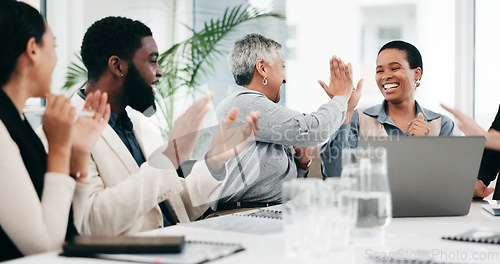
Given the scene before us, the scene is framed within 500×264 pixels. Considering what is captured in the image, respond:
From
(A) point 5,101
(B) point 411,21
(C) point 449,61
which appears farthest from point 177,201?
(B) point 411,21

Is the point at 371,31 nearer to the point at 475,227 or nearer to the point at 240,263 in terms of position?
the point at 475,227

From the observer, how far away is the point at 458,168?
150cm

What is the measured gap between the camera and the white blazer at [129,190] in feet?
4.63

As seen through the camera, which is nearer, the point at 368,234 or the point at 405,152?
the point at 368,234

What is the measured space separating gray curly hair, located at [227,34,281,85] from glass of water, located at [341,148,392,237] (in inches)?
52.5

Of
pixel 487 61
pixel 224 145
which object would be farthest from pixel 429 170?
pixel 487 61

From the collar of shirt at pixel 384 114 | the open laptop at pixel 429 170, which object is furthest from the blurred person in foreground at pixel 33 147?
the collar of shirt at pixel 384 114

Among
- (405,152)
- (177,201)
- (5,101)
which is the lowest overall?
(177,201)

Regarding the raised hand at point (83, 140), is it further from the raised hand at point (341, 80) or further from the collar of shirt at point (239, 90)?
→ the raised hand at point (341, 80)

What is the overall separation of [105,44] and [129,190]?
2.25 feet

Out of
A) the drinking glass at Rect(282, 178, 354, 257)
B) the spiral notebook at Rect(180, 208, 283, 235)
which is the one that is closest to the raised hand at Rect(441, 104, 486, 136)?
the spiral notebook at Rect(180, 208, 283, 235)

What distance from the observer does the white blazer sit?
1410 mm

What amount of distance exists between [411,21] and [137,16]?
366 centimetres

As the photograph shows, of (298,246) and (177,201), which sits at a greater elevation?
(298,246)
